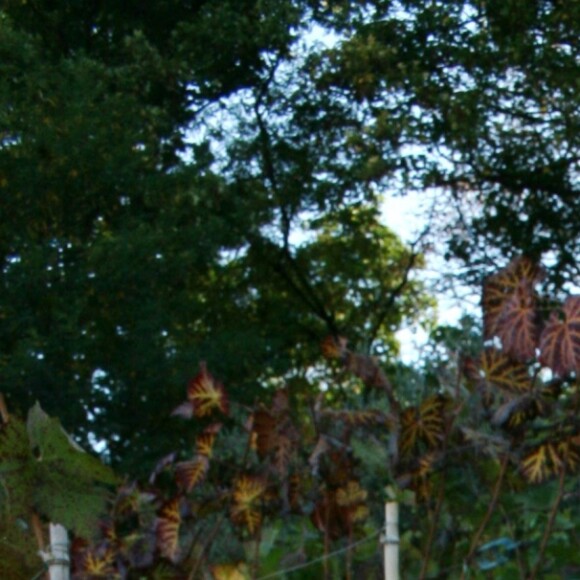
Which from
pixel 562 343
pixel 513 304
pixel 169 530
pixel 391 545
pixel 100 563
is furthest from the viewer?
pixel 100 563

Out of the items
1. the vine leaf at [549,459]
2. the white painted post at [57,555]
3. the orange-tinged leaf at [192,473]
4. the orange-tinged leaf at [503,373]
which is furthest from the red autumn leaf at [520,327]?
the white painted post at [57,555]

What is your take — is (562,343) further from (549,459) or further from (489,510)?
(489,510)

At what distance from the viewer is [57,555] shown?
8.30ft

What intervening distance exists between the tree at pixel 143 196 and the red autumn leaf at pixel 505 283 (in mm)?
7773

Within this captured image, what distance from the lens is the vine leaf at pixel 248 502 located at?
13.6ft

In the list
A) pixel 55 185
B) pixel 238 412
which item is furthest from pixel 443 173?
pixel 238 412

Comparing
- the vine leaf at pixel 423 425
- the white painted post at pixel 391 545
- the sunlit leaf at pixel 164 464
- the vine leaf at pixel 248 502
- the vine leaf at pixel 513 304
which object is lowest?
the white painted post at pixel 391 545

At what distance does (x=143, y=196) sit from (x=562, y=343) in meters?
8.95

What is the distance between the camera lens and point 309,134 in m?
13.8

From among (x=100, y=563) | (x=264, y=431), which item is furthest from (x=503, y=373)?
(x=100, y=563)

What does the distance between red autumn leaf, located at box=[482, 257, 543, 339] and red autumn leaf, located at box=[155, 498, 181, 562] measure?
1.18 metres

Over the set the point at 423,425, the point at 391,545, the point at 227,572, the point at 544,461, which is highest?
the point at 423,425

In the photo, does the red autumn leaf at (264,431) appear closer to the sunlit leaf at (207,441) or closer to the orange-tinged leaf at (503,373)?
the sunlit leaf at (207,441)

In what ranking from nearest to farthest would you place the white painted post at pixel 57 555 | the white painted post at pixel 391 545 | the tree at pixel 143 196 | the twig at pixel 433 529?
the white painted post at pixel 57 555, the white painted post at pixel 391 545, the twig at pixel 433 529, the tree at pixel 143 196
